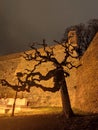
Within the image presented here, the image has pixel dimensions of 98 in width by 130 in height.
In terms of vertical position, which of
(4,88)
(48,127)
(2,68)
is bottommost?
(48,127)

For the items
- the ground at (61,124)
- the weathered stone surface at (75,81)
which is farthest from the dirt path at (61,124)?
the weathered stone surface at (75,81)

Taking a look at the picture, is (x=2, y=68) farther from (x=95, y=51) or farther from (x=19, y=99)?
(x=95, y=51)

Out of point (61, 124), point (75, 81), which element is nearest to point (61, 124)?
point (61, 124)

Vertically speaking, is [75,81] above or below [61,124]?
above

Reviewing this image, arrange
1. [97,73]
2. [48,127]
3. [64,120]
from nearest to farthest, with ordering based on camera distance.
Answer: [48,127]
[64,120]
[97,73]

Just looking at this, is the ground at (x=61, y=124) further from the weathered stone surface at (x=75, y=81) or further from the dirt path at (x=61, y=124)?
the weathered stone surface at (x=75, y=81)

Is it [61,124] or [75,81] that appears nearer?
[61,124]

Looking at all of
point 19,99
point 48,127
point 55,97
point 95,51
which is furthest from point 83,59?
point 48,127

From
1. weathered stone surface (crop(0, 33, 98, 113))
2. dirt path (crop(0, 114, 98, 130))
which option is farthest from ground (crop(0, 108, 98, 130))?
weathered stone surface (crop(0, 33, 98, 113))

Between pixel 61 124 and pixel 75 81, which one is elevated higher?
pixel 75 81

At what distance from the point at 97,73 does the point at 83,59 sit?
10.9ft

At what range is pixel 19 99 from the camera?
2506cm

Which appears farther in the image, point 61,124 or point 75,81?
point 75,81

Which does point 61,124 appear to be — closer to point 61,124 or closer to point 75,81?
point 61,124
